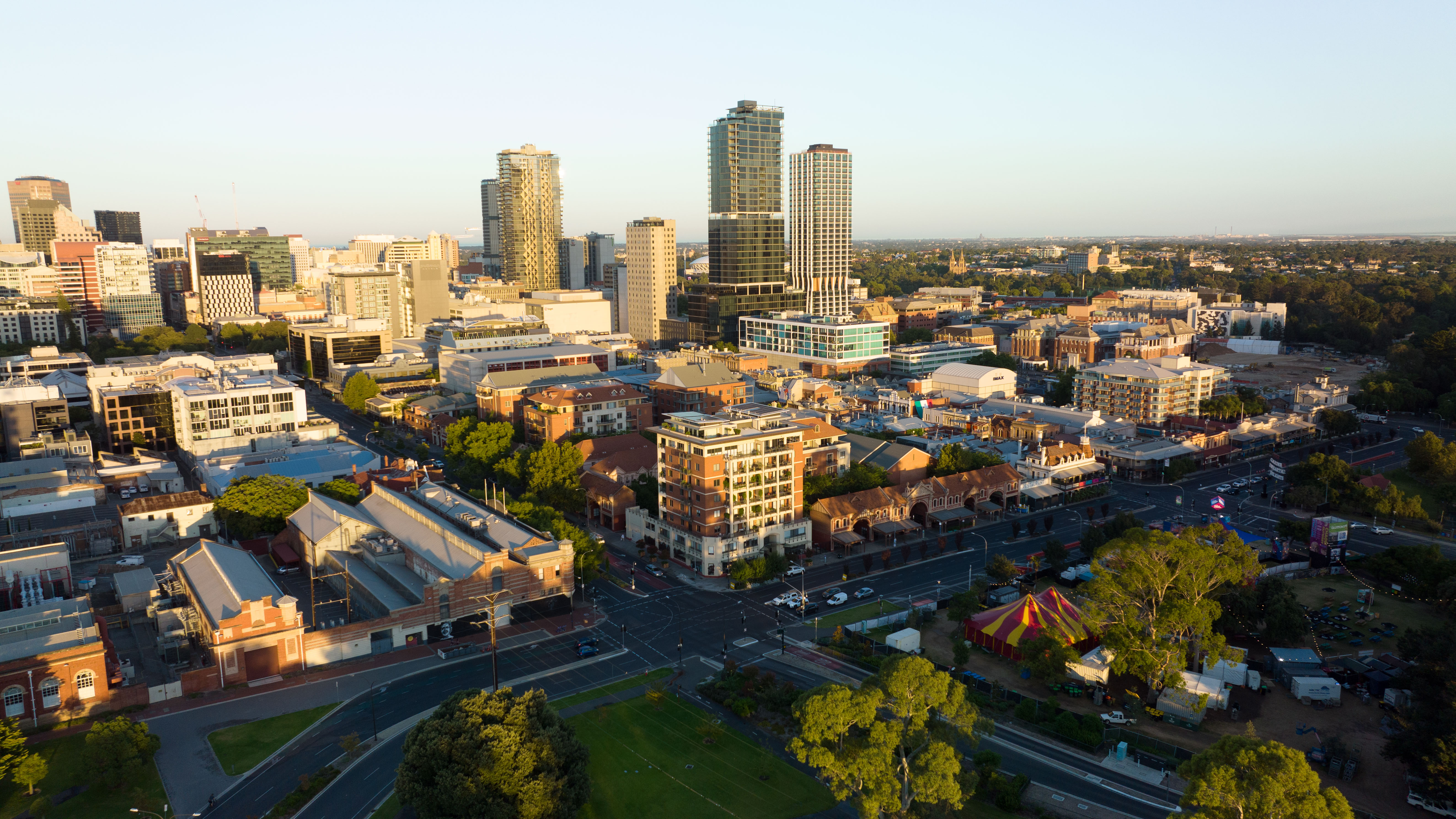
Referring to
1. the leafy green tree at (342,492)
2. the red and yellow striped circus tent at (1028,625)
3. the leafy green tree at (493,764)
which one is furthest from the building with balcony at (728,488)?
the leafy green tree at (493,764)

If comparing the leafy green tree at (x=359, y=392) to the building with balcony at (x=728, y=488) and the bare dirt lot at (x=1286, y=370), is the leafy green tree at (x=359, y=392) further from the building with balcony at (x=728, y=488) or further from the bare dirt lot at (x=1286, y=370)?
the bare dirt lot at (x=1286, y=370)

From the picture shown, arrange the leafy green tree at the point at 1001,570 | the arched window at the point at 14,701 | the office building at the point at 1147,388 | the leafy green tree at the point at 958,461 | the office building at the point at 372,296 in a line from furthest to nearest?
1. the office building at the point at 372,296
2. the office building at the point at 1147,388
3. the leafy green tree at the point at 958,461
4. the leafy green tree at the point at 1001,570
5. the arched window at the point at 14,701

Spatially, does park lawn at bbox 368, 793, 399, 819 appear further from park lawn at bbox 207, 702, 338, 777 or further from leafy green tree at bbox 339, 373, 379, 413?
leafy green tree at bbox 339, 373, 379, 413

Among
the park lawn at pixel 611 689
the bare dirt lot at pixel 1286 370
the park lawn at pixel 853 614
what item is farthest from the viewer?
the bare dirt lot at pixel 1286 370

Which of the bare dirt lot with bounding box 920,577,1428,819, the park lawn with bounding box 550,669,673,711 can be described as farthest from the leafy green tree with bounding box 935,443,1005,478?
the park lawn with bounding box 550,669,673,711

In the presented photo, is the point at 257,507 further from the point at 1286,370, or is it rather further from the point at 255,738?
the point at 1286,370
